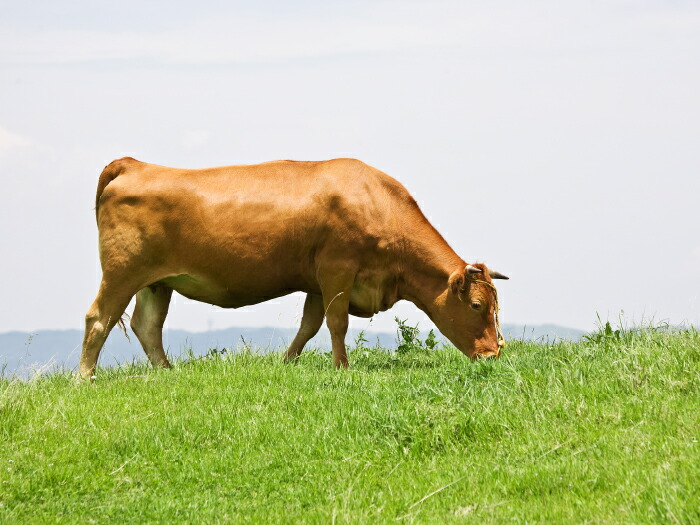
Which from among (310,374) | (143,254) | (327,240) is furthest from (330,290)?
(143,254)

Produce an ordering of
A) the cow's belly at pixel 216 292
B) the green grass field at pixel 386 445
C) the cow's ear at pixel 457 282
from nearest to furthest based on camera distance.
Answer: the green grass field at pixel 386 445 < the cow's ear at pixel 457 282 < the cow's belly at pixel 216 292

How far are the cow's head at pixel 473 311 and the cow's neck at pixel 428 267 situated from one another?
151 millimetres

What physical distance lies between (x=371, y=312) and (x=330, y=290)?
2.44ft

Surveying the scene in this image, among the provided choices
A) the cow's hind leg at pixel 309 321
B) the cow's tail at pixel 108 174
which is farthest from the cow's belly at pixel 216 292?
the cow's tail at pixel 108 174

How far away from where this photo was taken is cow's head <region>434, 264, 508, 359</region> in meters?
11.3

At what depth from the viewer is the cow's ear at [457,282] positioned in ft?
37.0

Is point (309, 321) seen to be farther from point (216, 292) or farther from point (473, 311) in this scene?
point (473, 311)

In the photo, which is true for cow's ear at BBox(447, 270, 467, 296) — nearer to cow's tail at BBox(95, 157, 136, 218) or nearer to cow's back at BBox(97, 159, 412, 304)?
cow's back at BBox(97, 159, 412, 304)

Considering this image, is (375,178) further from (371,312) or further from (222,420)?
(222,420)

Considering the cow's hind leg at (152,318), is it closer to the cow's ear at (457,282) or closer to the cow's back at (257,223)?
the cow's back at (257,223)

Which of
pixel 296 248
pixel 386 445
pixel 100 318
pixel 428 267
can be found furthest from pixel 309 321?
pixel 386 445

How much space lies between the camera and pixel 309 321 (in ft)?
40.2

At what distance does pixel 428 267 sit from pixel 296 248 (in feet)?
5.12

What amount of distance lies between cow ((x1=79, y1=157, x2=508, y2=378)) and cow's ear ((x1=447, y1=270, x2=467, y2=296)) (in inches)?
0.5
